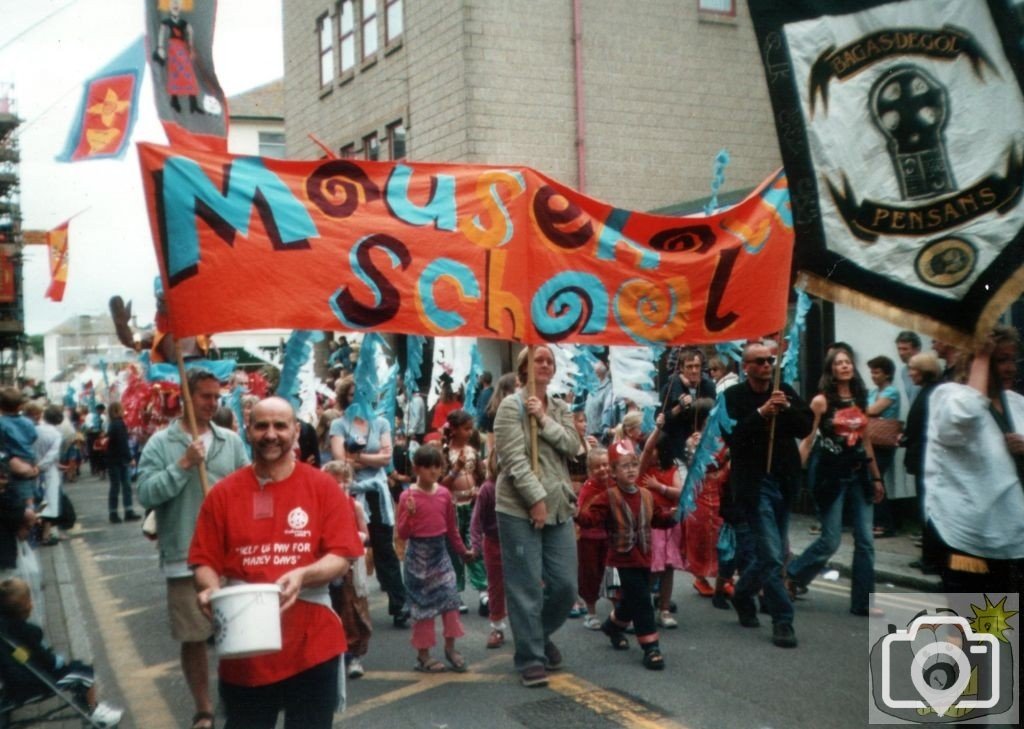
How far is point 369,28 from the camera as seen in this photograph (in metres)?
23.3

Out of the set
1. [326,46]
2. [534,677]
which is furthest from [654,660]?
[326,46]

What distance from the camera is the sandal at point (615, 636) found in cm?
666

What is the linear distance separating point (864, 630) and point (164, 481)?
4.66 meters

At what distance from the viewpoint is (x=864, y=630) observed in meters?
6.91

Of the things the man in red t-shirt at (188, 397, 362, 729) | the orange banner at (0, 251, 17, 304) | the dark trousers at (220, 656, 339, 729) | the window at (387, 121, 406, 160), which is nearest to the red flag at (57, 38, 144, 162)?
the man in red t-shirt at (188, 397, 362, 729)

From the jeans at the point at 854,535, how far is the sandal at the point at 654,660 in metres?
1.72

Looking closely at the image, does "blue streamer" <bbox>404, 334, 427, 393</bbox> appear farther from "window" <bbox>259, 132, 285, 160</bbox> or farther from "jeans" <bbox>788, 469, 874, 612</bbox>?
"window" <bbox>259, 132, 285, 160</bbox>

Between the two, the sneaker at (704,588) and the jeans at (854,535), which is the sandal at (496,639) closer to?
the sneaker at (704,588)

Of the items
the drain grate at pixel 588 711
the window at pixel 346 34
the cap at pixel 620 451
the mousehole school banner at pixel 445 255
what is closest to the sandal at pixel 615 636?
the drain grate at pixel 588 711

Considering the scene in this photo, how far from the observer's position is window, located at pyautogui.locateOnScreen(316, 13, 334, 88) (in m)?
25.4

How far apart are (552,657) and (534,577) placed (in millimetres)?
686

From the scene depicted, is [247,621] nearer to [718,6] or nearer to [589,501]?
[589,501]

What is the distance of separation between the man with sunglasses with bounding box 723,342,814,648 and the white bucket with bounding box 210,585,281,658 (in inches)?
161

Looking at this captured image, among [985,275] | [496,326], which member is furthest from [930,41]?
[496,326]
